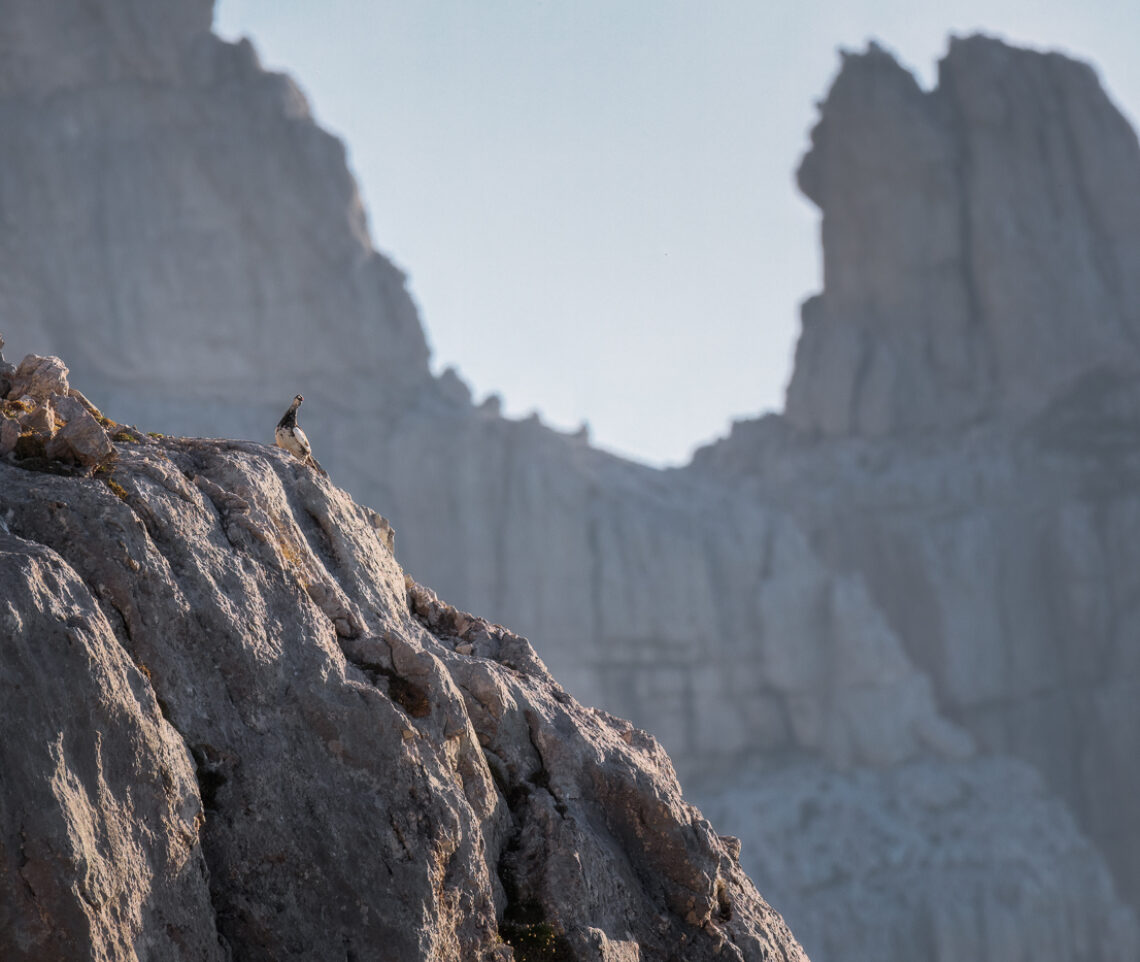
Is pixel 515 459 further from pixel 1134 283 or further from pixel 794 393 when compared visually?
pixel 1134 283

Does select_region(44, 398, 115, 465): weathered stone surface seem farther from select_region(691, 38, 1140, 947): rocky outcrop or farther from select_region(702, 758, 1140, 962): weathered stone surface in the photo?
select_region(691, 38, 1140, 947): rocky outcrop

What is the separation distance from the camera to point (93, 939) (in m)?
7.50

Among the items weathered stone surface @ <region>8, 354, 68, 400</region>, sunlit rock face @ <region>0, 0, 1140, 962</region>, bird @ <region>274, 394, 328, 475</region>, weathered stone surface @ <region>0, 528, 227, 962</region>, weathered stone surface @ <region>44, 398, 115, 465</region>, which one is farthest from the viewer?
sunlit rock face @ <region>0, 0, 1140, 962</region>

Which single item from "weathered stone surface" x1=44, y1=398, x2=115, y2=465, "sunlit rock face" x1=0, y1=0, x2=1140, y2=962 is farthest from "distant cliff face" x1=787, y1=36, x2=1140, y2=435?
"weathered stone surface" x1=44, y1=398, x2=115, y2=465

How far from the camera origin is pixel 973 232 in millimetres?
82125

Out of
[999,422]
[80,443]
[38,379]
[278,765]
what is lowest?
[278,765]

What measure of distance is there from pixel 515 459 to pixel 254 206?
71.9 feet

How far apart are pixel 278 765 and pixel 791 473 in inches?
3027

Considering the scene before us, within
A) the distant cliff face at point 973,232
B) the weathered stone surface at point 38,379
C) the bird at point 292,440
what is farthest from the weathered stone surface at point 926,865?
the weathered stone surface at point 38,379

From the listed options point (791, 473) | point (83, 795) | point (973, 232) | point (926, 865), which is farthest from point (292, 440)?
point (973, 232)

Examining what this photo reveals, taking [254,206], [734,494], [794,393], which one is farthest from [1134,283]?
[254,206]

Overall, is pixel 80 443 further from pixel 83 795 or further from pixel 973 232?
pixel 973 232

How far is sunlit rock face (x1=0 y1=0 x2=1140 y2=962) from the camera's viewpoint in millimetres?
68500

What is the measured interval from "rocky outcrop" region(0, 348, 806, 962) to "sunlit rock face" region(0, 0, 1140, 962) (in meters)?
55.3
